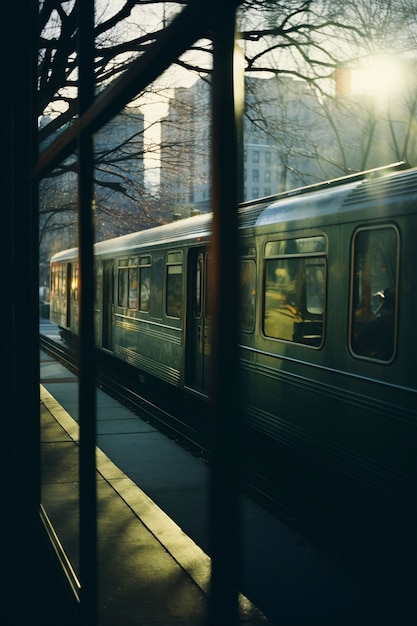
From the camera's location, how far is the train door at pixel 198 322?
11.6 meters

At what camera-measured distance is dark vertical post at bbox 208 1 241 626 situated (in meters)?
1.41

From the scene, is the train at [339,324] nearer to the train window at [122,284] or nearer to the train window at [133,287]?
the train window at [133,287]

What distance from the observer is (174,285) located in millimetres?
13125

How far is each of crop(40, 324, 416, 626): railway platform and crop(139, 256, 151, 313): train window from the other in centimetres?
705

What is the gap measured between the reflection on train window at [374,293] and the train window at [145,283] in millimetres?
8451

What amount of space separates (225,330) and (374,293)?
5.09 metres

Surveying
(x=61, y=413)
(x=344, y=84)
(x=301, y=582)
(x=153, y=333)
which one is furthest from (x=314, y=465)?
(x=153, y=333)

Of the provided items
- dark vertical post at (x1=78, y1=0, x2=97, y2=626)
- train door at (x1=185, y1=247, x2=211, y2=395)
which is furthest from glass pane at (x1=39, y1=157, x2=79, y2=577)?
train door at (x1=185, y1=247, x2=211, y2=395)

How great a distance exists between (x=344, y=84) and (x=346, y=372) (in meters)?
2.57

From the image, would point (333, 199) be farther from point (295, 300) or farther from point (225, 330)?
point (225, 330)

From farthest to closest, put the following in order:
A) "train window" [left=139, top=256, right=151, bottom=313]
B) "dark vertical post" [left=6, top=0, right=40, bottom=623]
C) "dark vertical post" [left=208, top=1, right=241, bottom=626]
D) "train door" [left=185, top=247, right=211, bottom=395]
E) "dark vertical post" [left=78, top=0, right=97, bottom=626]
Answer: "train window" [left=139, top=256, right=151, bottom=313], "train door" [left=185, top=247, right=211, bottom=395], "dark vertical post" [left=6, top=0, right=40, bottom=623], "dark vertical post" [left=78, top=0, right=97, bottom=626], "dark vertical post" [left=208, top=1, right=241, bottom=626]

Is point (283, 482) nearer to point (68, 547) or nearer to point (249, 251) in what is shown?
point (249, 251)

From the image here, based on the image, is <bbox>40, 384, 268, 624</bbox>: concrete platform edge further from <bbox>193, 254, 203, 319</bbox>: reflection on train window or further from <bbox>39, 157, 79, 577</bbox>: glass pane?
<bbox>193, 254, 203, 319</bbox>: reflection on train window

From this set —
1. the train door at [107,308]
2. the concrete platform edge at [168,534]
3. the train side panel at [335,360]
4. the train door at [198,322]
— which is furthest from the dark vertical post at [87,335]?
the train door at [107,308]
